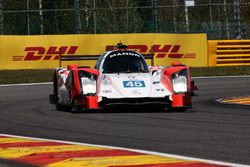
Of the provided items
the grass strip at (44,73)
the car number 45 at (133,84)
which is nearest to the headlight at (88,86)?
the car number 45 at (133,84)

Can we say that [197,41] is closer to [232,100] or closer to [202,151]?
[232,100]

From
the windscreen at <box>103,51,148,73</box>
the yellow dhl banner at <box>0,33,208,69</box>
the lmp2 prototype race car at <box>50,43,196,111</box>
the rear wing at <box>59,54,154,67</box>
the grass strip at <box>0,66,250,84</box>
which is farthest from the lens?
the yellow dhl banner at <box>0,33,208,69</box>

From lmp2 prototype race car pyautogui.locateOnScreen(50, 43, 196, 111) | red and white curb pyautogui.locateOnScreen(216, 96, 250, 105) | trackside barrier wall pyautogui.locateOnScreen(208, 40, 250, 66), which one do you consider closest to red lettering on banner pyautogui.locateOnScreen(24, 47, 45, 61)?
trackside barrier wall pyautogui.locateOnScreen(208, 40, 250, 66)

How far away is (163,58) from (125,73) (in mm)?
14362

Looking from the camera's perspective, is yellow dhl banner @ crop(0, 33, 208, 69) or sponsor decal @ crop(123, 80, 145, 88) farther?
yellow dhl banner @ crop(0, 33, 208, 69)

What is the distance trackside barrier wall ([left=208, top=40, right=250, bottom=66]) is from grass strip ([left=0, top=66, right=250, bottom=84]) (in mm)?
672

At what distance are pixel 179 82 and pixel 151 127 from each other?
3006 mm

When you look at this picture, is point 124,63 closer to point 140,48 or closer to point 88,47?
point 88,47

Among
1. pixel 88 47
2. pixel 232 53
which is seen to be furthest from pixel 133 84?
pixel 232 53

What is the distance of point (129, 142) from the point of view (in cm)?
953

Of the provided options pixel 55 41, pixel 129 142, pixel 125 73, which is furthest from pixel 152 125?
pixel 55 41

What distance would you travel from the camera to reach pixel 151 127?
37.1 ft

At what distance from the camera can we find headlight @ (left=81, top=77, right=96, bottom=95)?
46.0 feet

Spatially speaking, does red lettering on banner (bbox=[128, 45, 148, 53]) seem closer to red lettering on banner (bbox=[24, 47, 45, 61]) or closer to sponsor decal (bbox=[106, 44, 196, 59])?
sponsor decal (bbox=[106, 44, 196, 59])
